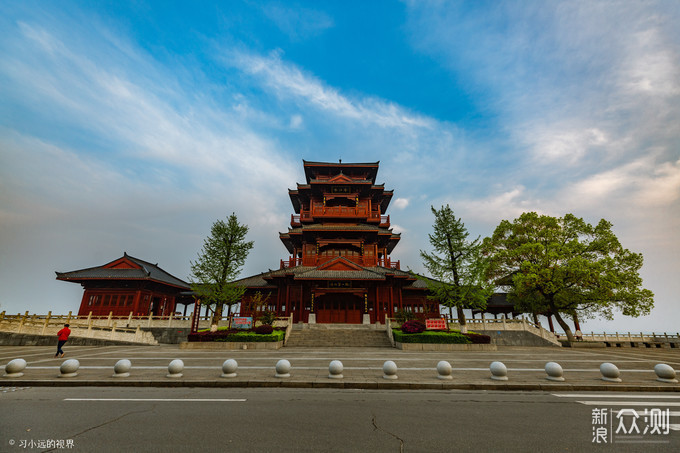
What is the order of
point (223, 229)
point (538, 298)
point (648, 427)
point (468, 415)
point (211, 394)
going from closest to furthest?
point (648, 427), point (468, 415), point (211, 394), point (223, 229), point (538, 298)

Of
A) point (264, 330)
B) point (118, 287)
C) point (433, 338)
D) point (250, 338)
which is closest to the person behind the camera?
point (250, 338)

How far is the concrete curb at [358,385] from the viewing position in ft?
28.9

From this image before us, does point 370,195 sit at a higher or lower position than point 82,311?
higher

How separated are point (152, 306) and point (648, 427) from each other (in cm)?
4071

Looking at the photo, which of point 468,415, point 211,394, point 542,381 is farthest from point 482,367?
point 211,394

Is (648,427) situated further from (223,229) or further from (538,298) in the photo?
(538,298)

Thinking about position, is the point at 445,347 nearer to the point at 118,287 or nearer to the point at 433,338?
the point at 433,338

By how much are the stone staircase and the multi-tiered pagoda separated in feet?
3.82

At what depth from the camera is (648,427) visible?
5477mm

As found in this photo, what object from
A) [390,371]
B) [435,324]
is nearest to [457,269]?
[435,324]

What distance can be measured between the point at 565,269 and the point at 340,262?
19358 mm

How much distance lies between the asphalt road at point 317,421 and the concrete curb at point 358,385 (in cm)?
58

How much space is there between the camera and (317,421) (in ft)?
18.4

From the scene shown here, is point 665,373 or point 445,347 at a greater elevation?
point 665,373
